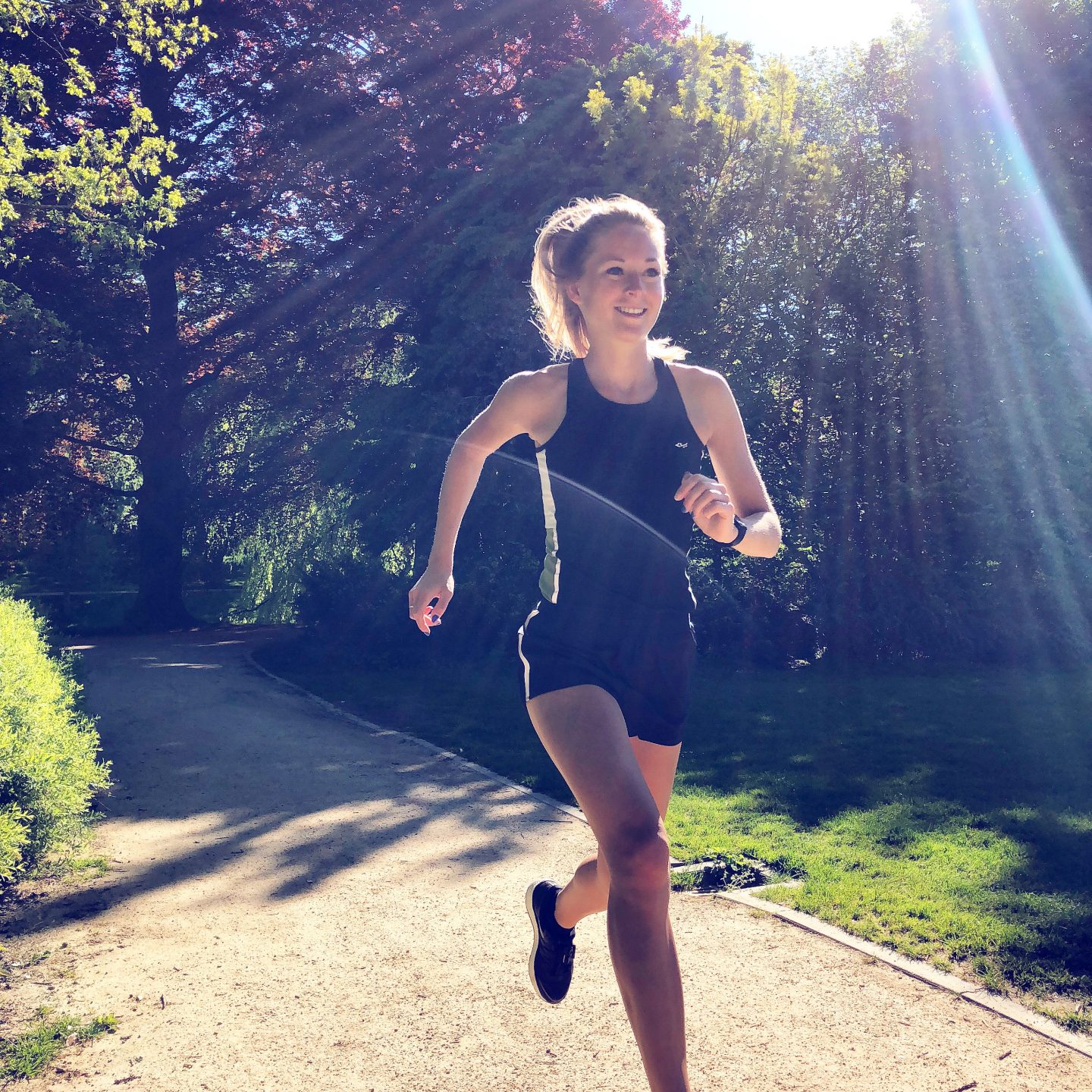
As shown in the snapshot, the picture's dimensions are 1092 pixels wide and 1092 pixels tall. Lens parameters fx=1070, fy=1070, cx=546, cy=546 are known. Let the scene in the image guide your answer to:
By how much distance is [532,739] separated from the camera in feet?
31.3

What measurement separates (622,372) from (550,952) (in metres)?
1.88

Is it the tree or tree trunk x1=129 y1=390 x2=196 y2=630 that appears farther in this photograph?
tree trunk x1=129 y1=390 x2=196 y2=630

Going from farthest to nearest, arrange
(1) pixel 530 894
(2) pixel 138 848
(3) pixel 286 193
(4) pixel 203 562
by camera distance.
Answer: (4) pixel 203 562 → (3) pixel 286 193 → (2) pixel 138 848 → (1) pixel 530 894

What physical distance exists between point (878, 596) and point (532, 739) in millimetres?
6305

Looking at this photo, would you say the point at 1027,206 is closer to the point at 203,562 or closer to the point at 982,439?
the point at 982,439

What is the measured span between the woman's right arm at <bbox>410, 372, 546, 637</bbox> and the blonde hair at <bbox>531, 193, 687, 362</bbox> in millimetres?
270

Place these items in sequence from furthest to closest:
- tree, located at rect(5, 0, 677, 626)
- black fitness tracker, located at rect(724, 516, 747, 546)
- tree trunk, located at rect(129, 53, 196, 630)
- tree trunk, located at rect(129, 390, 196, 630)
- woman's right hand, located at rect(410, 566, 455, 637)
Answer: tree trunk, located at rect(129, 390, 196, 630)
tree trunk, located at rect(129, 53, 196, 630)
tree, located at rect(5, 0, 677, 626)
woman's right hand, located at rect(410, 566, 455, 637)
black fitness tracker, located at rect(724, 516, 747, 546)

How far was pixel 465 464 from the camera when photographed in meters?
3.34

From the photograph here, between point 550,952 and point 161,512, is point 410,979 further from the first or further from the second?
point 161,512

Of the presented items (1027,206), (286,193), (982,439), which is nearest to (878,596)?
(982,439)

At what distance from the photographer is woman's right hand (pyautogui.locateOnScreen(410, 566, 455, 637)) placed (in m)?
3.18

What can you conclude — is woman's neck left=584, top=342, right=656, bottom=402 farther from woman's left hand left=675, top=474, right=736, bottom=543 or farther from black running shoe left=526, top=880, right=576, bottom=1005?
black running shoe left=526, top=880, right=576, bottom=1005

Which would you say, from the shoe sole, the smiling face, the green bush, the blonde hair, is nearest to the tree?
the green bush

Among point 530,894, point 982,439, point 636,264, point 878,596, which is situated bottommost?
point 530,894
